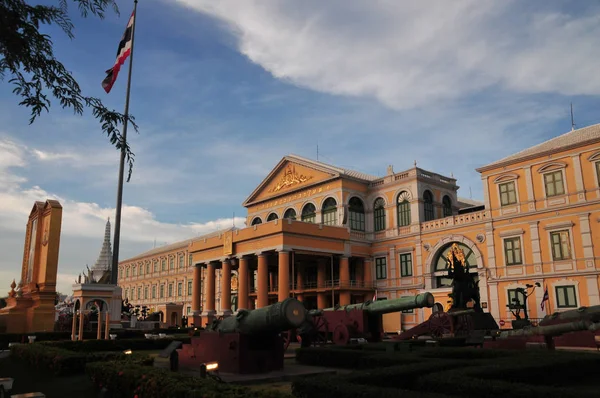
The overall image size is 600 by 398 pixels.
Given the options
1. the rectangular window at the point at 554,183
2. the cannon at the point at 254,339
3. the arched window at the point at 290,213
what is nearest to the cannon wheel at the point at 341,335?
the cannon at the point at 254,339

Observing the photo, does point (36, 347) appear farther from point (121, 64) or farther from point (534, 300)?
point (534, 300)

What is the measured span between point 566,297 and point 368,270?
49.6ft

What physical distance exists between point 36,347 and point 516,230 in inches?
1060

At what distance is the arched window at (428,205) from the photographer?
38.8 meters

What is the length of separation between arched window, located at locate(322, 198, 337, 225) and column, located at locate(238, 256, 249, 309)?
23.8ft

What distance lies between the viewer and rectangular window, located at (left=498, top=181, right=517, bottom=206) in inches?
1262

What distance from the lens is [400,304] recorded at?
19.3 m

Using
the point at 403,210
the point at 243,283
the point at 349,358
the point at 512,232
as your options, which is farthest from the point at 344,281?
the point at 349,358

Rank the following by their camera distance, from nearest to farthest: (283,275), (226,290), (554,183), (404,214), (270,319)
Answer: (270,319) → (554,183) → (283,275) → (404,214) → (226,290)

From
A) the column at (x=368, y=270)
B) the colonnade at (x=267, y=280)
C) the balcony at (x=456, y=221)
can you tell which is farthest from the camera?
the column at (x=368, y=270)

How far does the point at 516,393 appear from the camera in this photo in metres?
7.34

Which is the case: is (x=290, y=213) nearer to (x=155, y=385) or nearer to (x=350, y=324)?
(x=350, y=324)

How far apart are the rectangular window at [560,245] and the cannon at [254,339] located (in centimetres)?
2230

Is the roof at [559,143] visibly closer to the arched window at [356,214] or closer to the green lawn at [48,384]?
the arched window at [356,214]
